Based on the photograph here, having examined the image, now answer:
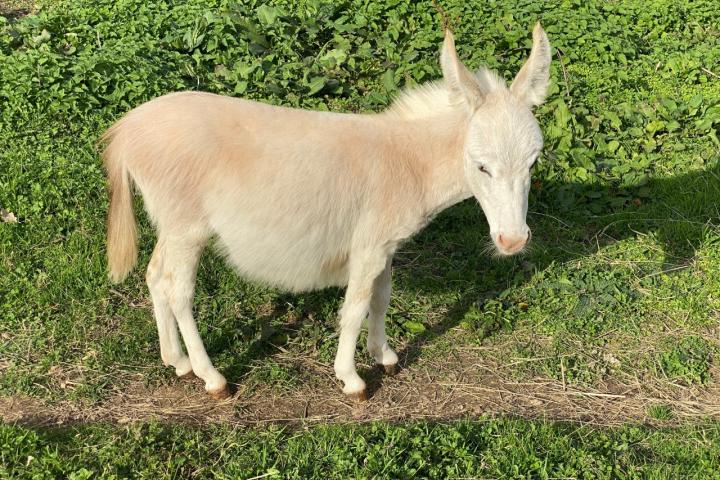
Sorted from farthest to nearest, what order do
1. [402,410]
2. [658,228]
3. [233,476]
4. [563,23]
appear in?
[563,23]
[658,228]
[402,410]
[233,476]

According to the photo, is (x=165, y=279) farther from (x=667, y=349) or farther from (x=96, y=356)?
(x=667, y=349)

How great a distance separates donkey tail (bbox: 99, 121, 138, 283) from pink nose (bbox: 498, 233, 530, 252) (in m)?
2.05

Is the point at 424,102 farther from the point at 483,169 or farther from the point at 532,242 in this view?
the point at 532,242

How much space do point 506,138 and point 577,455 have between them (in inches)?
66.1

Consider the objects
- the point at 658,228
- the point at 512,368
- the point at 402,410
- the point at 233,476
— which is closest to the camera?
the point at 233,476

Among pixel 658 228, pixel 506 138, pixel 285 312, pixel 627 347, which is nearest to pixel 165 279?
pixel 285 312

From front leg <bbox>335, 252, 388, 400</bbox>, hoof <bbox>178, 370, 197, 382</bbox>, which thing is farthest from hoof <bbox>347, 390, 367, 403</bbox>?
hoof <bbox>178, 370, 197, 382</bbox>

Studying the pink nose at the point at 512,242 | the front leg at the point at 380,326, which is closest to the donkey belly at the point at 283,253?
the front leg at the point at 380,326

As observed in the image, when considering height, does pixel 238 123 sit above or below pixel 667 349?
above

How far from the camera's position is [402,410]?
4.57 meters

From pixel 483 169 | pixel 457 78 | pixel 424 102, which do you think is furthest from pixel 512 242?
pixel 424 102

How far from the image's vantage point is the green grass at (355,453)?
3.63m

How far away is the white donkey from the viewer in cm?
389

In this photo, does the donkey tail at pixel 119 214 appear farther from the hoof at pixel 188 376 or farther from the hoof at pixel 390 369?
the hoof at pixel 390 369
